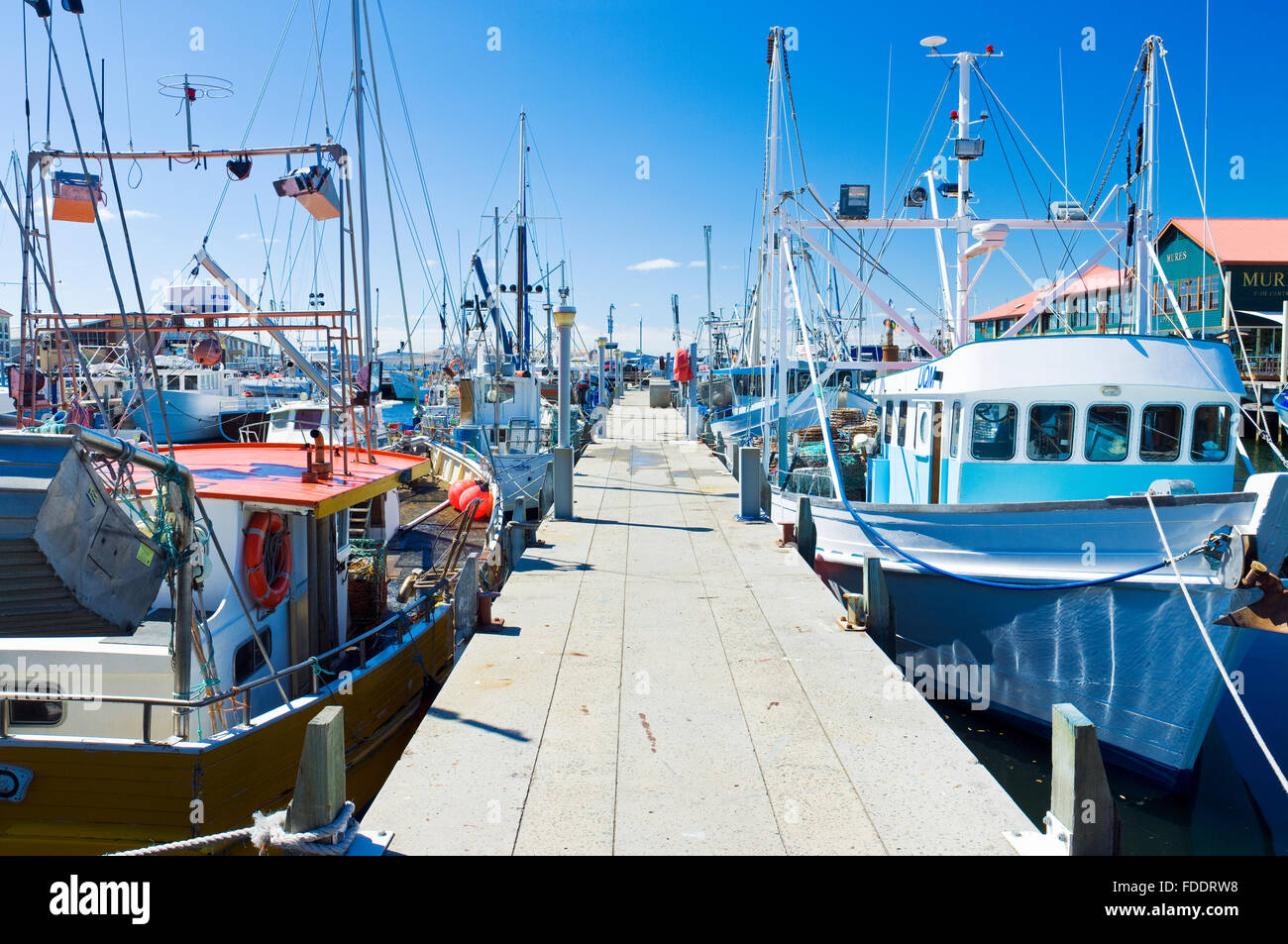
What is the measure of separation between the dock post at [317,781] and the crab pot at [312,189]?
6371mm

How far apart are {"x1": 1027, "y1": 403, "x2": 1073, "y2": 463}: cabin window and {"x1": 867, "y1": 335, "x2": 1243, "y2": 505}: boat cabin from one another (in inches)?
0.4

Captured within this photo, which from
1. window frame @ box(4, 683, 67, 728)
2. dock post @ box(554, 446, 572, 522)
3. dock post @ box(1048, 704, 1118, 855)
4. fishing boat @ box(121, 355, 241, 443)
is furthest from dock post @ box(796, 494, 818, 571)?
fishing boat @ box(121, 355, 241, 443)

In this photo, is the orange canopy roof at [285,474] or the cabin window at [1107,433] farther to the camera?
the cabin window at [1107,433]

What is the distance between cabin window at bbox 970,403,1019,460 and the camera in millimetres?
9711

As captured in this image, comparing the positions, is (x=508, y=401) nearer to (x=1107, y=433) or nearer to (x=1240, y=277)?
(x=1107, y=433)

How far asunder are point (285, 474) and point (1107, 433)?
8.27 metres

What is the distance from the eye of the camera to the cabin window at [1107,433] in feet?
30.4

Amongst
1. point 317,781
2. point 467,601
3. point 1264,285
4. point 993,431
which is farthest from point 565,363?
point 1264,285

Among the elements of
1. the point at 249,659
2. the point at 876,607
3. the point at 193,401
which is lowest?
the point at 249,659

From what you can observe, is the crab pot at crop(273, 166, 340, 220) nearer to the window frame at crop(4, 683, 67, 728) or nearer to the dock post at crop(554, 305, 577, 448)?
the dock post at crop(554, 305, 577, 448)

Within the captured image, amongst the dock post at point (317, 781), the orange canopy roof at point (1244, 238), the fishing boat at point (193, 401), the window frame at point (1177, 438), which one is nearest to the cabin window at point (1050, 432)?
the window frame at point (1177, 438)

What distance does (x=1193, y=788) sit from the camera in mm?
9000

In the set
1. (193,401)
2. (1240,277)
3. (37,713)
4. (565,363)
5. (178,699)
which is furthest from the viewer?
(193,401)

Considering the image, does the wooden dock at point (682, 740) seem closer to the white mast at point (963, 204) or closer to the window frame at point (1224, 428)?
the window frame at point (1224, 428)
